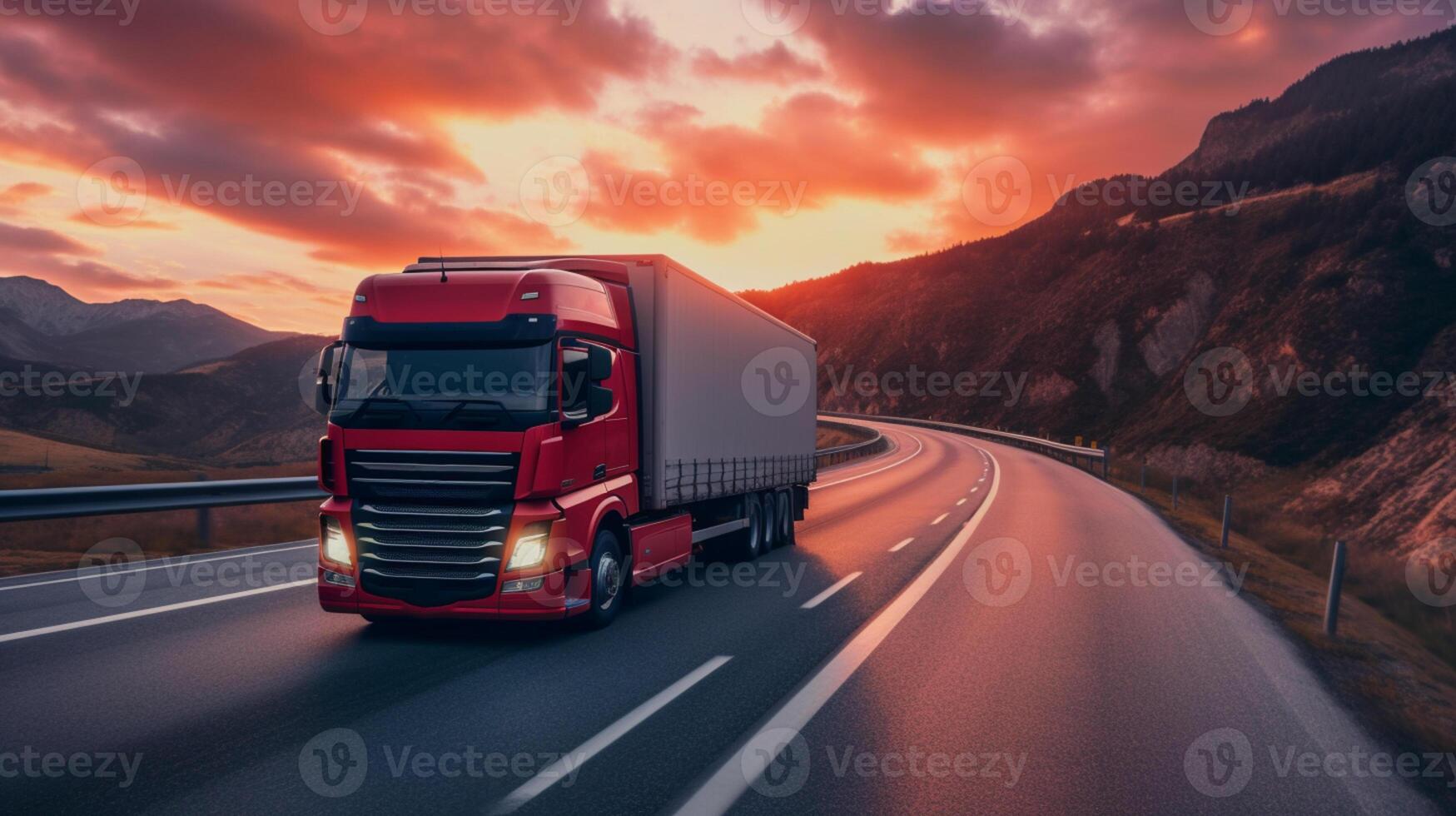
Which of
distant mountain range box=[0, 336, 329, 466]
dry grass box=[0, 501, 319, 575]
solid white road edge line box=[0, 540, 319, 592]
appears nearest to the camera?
solid white road edge line box=[0, 540, 319, 592]

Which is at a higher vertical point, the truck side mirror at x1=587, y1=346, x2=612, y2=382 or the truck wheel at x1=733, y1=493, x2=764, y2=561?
the truck side mirror at x1=587, y1=346, x2=612, y2=382

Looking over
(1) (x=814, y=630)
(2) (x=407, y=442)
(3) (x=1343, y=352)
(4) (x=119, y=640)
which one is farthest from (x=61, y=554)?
(3) (x=1343, y=352)

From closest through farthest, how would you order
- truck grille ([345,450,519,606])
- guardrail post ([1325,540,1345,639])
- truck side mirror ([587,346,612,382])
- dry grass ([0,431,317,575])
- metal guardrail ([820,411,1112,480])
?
truck grille ([345,450,519,606]), truck side mirror ([587,346,612,382]), guardrail post ([1325,540,1345,639]), dry grass ([0,431,317,575]), metal guardrail ([820,411,1112,480])

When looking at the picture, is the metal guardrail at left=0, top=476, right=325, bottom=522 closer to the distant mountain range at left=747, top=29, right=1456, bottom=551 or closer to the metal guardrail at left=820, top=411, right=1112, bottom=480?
the distant mountain range at left=747, top=29, right=1456, bottom=551

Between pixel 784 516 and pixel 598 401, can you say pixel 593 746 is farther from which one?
pixel 784 516

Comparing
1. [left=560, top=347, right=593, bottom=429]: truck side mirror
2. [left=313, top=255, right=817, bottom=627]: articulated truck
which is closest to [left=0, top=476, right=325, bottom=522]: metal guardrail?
[left=313, top=255, right=817, bottom=627]: articulated truck

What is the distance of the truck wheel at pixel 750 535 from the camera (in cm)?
1228

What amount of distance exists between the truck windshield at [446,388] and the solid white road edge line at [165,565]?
4.77 metres

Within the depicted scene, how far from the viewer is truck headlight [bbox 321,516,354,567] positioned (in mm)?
7031

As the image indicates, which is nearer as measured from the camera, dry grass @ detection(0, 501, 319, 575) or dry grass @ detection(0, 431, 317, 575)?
dry grass @ detection(0, 501, 319, 575)

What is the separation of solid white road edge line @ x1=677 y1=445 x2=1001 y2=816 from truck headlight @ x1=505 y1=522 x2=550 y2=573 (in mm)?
2332

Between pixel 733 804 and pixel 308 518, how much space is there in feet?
42.8

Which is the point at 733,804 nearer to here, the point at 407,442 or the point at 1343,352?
the point at 407,442

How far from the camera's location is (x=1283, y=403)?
135 feet
